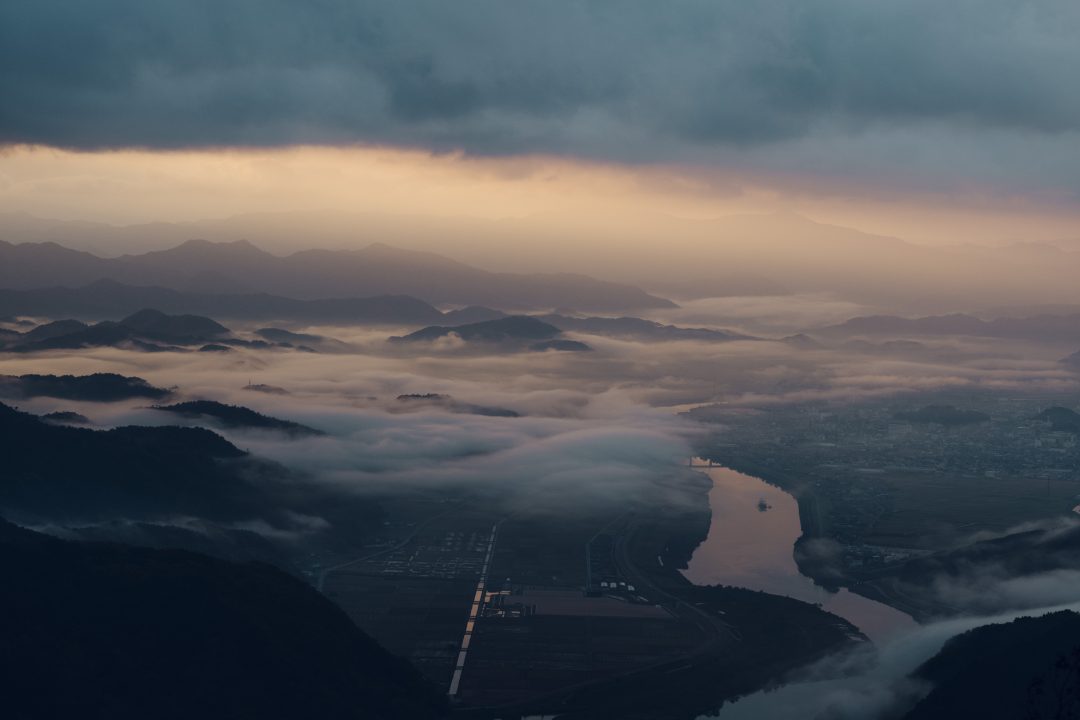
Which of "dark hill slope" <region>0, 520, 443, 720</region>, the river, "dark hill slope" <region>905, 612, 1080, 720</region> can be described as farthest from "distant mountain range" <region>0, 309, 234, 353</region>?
"dark hill slope" <region>905, 612, 1080, 720</region>

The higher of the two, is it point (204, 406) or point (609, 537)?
point (204, 406)

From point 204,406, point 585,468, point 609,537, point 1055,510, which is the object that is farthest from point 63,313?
point 1055,510

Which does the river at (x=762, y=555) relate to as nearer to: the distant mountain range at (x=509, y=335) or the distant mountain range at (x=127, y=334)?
the distant mountain range at (x=127, y=334)

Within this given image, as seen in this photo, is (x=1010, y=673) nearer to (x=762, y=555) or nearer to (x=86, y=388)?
(x=762, y=555)

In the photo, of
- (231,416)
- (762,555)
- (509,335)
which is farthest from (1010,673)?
(509,335)

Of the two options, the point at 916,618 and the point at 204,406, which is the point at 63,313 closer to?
the point at 204,406

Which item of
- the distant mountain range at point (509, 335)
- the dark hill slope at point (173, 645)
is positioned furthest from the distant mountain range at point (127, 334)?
the dark hill slope at point (173, 645)

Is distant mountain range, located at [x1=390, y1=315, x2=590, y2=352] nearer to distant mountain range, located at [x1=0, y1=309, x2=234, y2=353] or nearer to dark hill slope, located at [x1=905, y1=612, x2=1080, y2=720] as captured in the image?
distant mountain range, located at [x1=0, y1=309, x2=234, y2=353]

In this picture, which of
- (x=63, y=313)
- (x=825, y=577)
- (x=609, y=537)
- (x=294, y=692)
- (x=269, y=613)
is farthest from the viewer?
(x=63, y=313)
